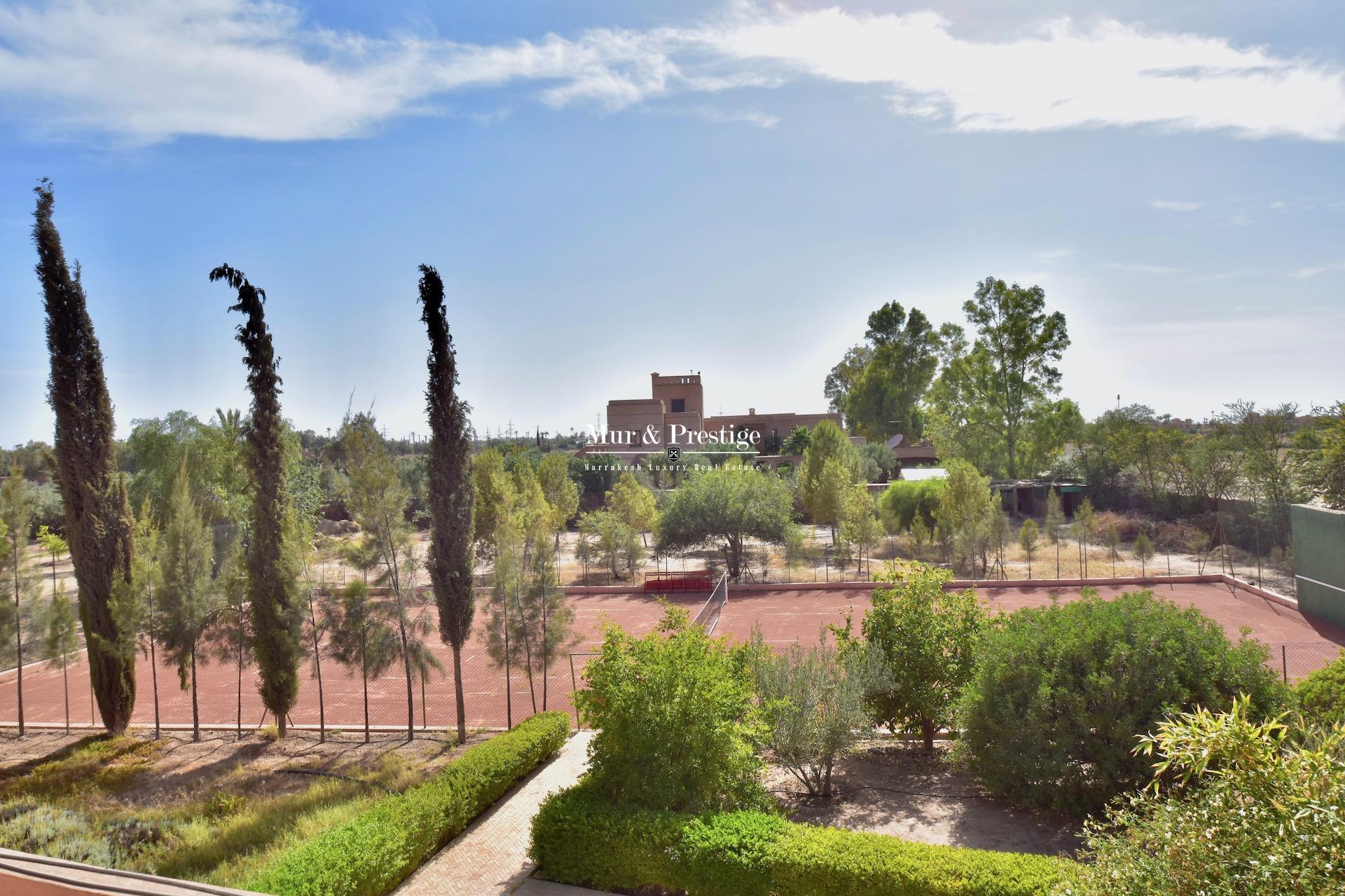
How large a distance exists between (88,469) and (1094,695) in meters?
18.1

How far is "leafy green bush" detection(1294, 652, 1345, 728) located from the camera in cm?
1068

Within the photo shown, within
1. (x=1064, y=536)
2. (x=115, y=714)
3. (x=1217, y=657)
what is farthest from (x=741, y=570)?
(x=1217, y=657)

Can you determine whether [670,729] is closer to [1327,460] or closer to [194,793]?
[194,793]

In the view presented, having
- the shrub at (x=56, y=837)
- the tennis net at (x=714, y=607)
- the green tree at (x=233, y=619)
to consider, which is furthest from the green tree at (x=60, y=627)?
the tennis net at (x=714, y=607)

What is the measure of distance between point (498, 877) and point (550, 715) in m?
4.44

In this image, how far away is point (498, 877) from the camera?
32.3ft

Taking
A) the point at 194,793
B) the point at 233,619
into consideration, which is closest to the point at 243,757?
the point at 194,793

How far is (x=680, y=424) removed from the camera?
74.4 metres

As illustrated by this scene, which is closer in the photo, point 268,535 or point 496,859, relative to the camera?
point 496,859

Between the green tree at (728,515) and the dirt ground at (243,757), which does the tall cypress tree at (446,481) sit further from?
the green tree at (728,515)

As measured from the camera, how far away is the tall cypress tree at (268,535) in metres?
15.8

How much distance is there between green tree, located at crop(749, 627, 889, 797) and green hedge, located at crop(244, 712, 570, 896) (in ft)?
12.9

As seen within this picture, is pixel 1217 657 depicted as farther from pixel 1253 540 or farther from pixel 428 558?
pixel 1253 540

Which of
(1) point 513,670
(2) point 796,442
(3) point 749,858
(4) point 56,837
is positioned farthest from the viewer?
(2) point 796,442
